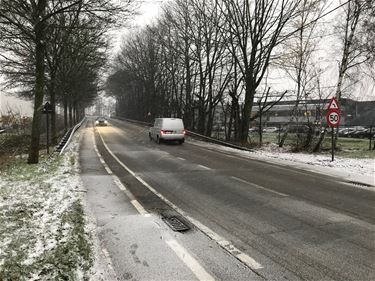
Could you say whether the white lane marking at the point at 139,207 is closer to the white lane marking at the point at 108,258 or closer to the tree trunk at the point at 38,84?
the white lane marking at the point at 108,258

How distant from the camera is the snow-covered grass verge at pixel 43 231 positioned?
4.82 metres

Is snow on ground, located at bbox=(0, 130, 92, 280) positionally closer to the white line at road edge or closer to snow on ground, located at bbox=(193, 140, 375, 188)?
the white line at road edge

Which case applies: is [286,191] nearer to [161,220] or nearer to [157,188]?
[157,188]

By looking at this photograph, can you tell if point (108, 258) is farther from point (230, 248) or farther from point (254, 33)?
point (254, 33)

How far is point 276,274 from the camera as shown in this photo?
16.2ft

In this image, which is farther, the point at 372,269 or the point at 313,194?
the point at 313,194

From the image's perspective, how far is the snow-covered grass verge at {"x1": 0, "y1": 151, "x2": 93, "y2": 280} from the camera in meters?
4.82

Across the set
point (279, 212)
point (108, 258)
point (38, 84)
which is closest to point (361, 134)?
point (38, 84)

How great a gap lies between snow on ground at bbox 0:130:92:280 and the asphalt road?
196 centimetres

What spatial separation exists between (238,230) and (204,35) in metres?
29.1

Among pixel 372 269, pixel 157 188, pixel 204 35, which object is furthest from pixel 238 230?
pixel 204 35

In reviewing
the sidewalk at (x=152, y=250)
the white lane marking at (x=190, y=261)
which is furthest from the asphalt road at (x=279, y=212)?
the white lane marking at (x=190, y=261)

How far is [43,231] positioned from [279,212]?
4.82 meters

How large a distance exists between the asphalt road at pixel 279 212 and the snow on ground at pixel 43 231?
1.96 metres
